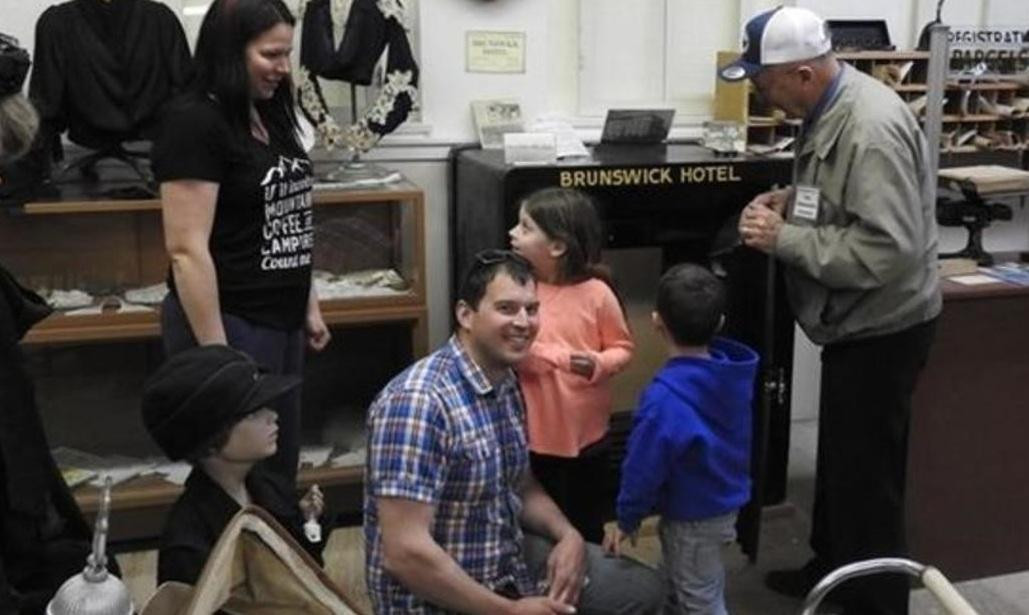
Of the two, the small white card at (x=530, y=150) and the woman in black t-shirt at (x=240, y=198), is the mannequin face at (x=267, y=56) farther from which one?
the small white card at (x=530, y=150)

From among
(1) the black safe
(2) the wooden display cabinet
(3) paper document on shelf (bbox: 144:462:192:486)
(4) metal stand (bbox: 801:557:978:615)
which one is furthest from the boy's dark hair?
(3) paper document on shelf (bbox: 144:462:192:486)

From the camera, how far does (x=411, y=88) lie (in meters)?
3.18

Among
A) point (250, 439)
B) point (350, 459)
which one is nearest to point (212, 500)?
point (250, 439)

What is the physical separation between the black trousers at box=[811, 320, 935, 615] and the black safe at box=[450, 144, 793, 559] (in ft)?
1.40

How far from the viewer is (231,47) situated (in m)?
1.94

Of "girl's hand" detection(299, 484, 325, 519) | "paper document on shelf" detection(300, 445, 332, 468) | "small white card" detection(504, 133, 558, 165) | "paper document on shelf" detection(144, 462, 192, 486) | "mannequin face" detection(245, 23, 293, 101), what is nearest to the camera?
"girl's hand" detection(299, 484, 325, 519)

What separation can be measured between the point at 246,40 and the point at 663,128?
173cm

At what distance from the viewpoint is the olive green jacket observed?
217 cm

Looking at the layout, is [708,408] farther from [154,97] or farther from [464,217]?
[154,97]

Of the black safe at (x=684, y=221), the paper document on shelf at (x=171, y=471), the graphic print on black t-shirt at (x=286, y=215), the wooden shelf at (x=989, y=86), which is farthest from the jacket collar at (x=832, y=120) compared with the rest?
the paper document on shelf at (x=171, y=471)

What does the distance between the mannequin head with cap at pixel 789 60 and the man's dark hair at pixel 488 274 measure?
32.1 inches

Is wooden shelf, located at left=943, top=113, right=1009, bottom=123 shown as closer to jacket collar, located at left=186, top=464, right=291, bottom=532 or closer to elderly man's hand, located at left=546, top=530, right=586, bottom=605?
elderly man's hand, located at left=546, top=530, right=586, bottom=605

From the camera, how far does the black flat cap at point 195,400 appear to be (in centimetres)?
157

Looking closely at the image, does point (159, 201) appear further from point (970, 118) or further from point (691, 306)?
point (970, 118)
